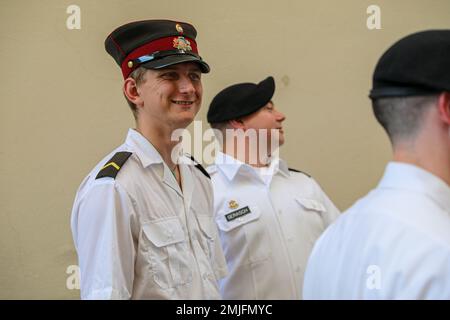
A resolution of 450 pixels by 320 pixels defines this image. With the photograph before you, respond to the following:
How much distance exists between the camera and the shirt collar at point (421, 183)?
35.4 inches

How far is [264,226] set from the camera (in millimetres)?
1973

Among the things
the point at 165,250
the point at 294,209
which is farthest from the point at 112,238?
the point at 294,209

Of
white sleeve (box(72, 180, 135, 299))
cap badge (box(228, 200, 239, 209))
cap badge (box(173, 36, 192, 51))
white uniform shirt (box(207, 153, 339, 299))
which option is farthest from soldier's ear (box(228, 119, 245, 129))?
white sleeve (box(72, 180, 135, 299))

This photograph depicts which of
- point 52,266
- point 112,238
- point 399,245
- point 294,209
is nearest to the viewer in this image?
point 399,245

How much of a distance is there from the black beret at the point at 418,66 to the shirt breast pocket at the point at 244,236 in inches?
42.6

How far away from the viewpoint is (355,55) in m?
2.70

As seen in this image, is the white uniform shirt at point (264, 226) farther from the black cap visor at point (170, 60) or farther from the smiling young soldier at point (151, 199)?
the black cap visor at point (170, 60)

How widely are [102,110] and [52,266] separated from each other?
682 millimetres

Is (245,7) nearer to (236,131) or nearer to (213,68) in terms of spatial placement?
(213,68)

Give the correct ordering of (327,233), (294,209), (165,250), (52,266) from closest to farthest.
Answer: (327,233)
(165,250)
(294,209)
(52,266)

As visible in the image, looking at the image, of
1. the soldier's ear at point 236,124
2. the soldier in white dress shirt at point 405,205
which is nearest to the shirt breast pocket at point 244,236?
the soldier's ear at point 236,124

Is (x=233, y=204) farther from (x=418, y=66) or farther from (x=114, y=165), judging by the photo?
(x=418, y=66)

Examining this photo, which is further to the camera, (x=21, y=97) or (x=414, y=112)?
(x=21, y=97)

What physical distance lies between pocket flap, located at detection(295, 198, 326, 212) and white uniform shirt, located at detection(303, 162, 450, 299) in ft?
3.54
